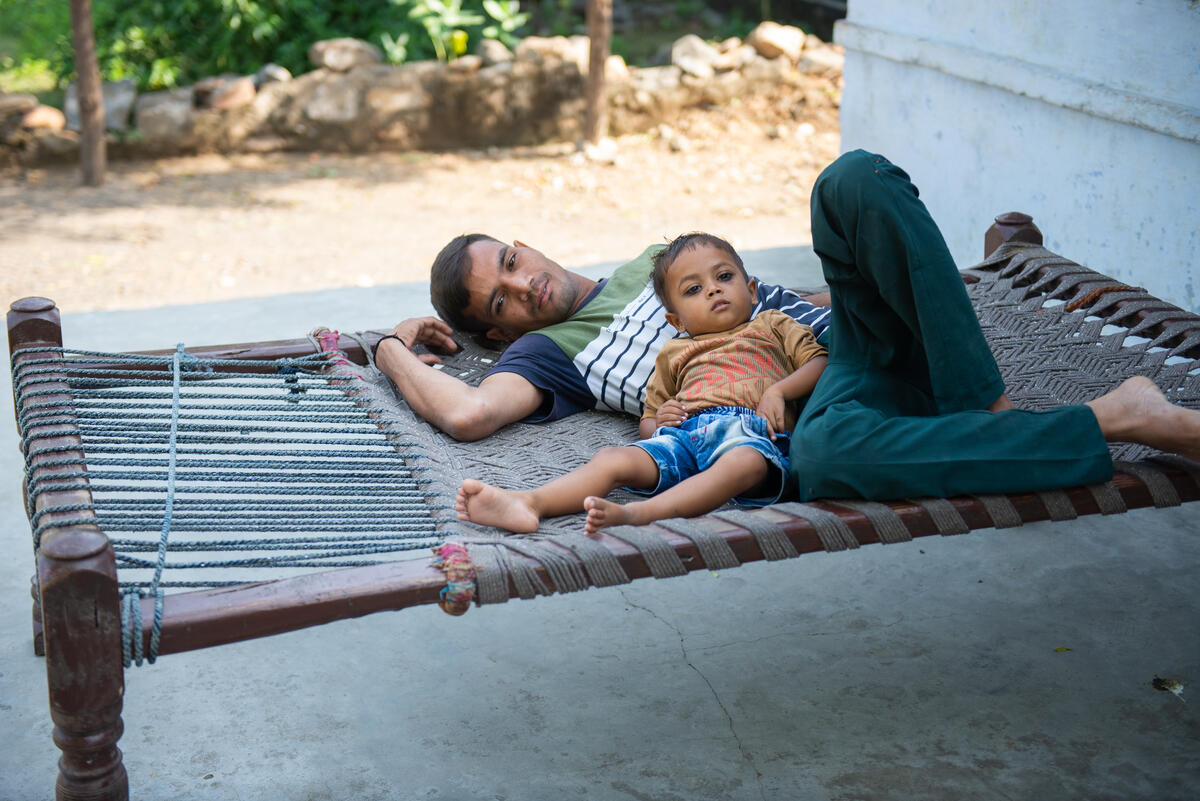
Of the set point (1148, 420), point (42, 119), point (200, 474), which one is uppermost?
point (1148, 420)

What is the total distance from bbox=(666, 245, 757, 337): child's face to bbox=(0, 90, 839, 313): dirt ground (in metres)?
3.06

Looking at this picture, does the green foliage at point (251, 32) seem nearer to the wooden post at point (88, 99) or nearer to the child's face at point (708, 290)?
the wooden post at point (88, 99)

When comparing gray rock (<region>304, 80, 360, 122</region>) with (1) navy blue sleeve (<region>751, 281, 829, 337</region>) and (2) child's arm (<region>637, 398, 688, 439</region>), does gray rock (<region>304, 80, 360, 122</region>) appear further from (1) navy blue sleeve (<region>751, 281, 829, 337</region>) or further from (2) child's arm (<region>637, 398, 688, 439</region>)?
(2) child's arm (<region>637, 398, 688, 439</region>)

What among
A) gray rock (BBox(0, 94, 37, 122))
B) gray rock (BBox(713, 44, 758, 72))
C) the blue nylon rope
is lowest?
gray rock (BBox(0, 94, 37, 122))

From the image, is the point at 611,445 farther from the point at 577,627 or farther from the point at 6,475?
the point at 6,475

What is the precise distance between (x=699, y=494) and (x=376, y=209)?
15.8ft

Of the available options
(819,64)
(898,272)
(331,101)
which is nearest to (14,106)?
(331,101)

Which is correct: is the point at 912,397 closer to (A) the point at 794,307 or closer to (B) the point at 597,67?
(A) the point at 794,307

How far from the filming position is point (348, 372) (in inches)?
107

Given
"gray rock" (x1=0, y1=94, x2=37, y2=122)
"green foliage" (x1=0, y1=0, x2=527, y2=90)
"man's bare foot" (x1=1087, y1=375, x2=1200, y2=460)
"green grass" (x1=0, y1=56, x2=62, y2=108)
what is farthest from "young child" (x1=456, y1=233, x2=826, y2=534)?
"green grass" (x1=0, y1=56, x2=62, y2=108)

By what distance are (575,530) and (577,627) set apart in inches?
25.4

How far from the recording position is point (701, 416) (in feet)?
7.69

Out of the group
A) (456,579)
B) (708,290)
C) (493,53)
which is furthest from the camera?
(493,53)

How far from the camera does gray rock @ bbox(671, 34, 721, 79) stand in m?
7.91
